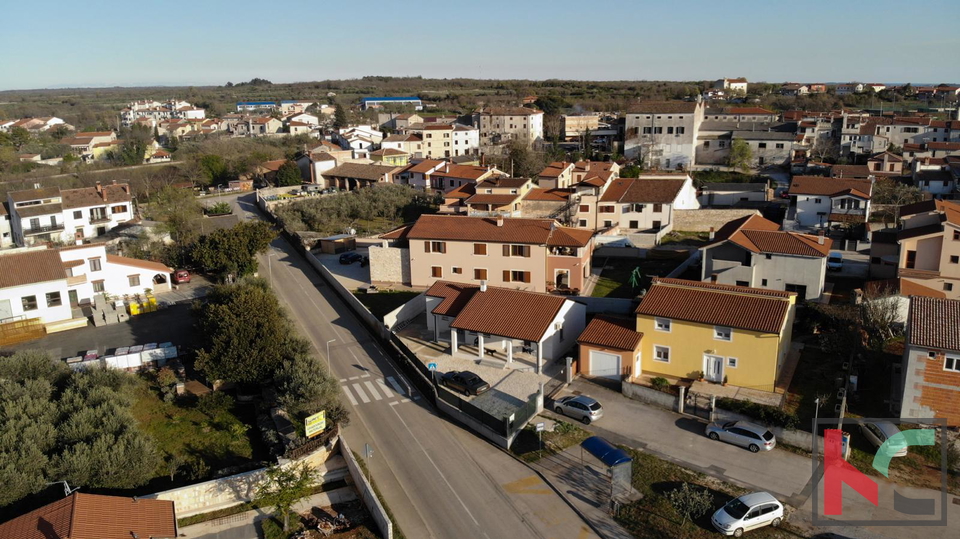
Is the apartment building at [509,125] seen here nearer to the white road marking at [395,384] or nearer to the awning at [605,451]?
the white road marking at [395,384]

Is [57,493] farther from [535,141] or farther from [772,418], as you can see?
[535,141]

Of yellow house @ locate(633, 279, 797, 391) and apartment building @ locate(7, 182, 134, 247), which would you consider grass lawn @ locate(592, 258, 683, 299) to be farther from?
apartment building @ locate(7, 182, 134, 247)

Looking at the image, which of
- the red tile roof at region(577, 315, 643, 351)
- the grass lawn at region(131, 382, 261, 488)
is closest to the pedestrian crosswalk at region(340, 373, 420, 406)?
the grass lawn at region(131, 382, 261, 488)

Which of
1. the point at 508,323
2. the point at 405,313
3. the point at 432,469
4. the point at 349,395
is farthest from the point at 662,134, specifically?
the point at 432,469

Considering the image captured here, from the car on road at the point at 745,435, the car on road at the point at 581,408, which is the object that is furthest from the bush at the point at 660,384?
the car on road at the point at 745,435

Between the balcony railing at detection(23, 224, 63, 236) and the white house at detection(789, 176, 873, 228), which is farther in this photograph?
the balcony railing at detection(23, 224, 63, 236)

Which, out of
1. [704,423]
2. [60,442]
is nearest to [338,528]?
[60,442]
